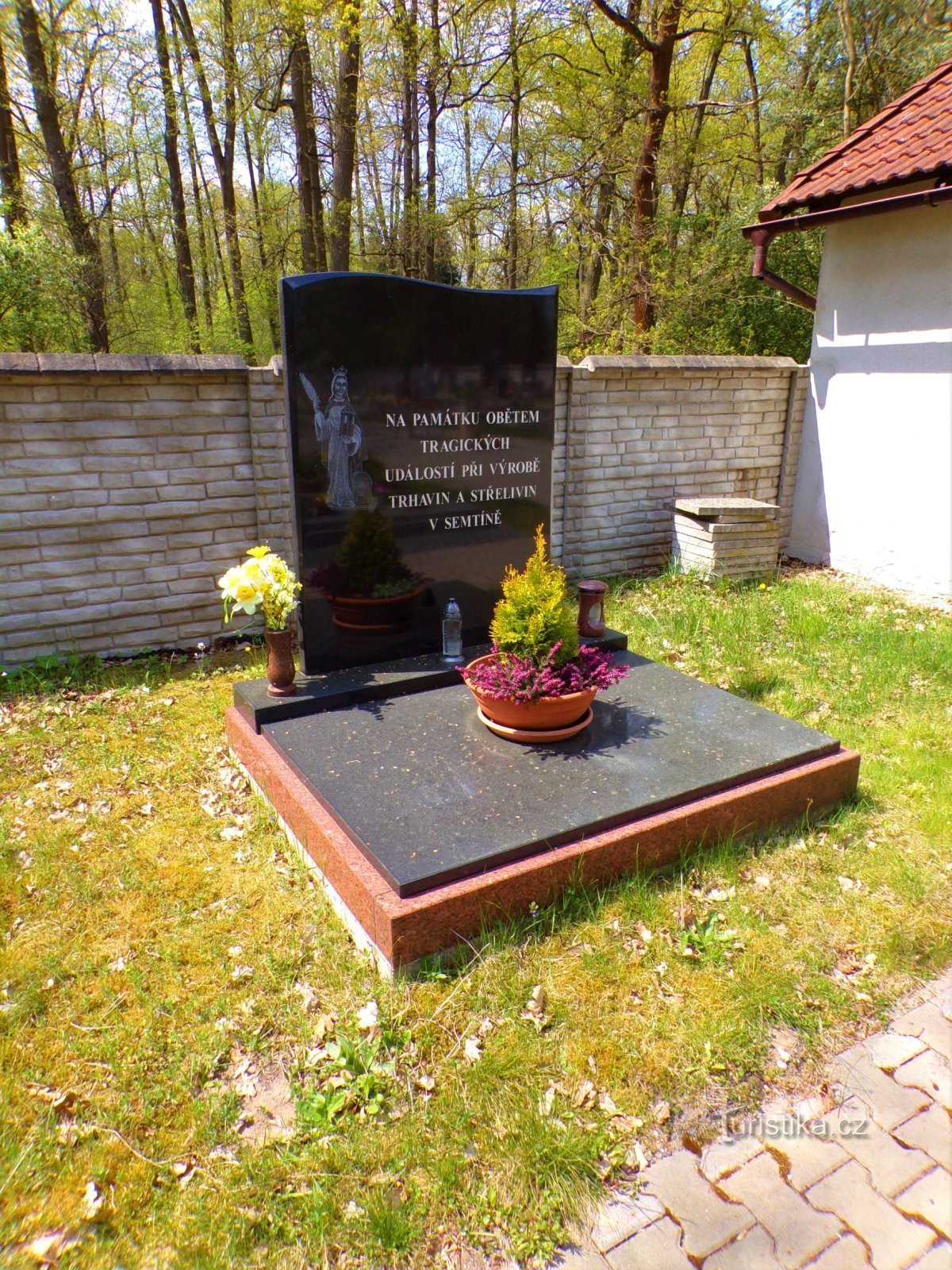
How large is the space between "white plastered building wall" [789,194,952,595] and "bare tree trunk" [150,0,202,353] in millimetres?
13001

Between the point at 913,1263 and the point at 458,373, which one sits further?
the point at 458,373

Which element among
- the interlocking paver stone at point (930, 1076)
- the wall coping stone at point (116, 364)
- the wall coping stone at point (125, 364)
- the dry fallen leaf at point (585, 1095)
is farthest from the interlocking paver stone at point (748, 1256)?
the wall coping stone at point (116, 364)

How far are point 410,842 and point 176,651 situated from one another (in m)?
3.18

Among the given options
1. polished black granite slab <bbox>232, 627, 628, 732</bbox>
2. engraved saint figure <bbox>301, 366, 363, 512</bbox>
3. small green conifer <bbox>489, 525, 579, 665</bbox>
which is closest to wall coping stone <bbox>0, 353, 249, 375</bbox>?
engraved saint figure <bbox>301, 366, 363, 512</bbox>

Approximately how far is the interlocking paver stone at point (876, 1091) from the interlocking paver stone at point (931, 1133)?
0.02 metres

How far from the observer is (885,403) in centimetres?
666

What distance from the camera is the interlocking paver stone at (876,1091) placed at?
6.91ft

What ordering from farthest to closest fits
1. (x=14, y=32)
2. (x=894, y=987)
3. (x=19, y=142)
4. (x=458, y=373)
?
1. (x=19, y=142)
2. (x=14, y=32)
3. (x=458, y=373)
4. (x=894, y=987)

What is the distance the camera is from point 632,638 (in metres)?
5.38

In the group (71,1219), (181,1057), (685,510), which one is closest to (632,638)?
(685,510)

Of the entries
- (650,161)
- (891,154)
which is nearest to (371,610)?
(891,154)

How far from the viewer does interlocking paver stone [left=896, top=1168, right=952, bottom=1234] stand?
1832 mm

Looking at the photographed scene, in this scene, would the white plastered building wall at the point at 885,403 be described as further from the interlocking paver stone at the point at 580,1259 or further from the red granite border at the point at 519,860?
the interlocking paver stone at the point at 580,1259

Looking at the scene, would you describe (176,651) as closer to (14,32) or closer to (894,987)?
(894,987)
